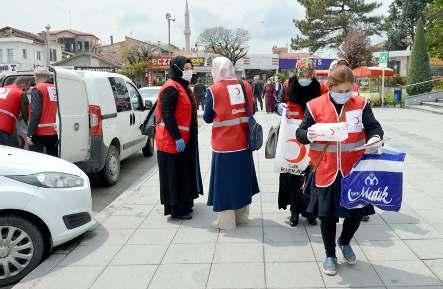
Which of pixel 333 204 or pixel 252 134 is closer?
pixel 333 204

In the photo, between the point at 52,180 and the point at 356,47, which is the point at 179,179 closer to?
the point at 52,180

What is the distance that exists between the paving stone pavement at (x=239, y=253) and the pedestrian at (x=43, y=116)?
1375mm

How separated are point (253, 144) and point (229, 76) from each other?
750 millimetres

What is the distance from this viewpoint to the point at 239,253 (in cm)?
426

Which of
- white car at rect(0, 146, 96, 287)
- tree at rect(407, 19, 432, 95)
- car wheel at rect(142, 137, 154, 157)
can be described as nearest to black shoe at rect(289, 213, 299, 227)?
white car at rect(0, 146, 96, 287)

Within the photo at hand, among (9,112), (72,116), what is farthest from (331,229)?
(9,112)

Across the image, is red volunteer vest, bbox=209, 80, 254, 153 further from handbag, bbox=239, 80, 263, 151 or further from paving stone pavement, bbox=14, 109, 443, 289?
paving stone pavement, bbox=14, 109, 443, 289

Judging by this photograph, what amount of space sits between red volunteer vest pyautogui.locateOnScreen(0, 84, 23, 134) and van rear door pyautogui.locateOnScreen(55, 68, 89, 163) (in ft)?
2.48

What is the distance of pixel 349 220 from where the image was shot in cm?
371

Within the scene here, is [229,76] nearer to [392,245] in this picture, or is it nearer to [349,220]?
[349,220]

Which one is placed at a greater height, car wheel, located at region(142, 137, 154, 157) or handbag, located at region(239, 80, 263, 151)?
handbag, located at region(239, 80, 263, 151)

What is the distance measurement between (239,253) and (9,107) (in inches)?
159

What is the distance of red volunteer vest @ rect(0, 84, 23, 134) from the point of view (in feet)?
20.6

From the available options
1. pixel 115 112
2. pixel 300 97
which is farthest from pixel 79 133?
pixel 300 97
